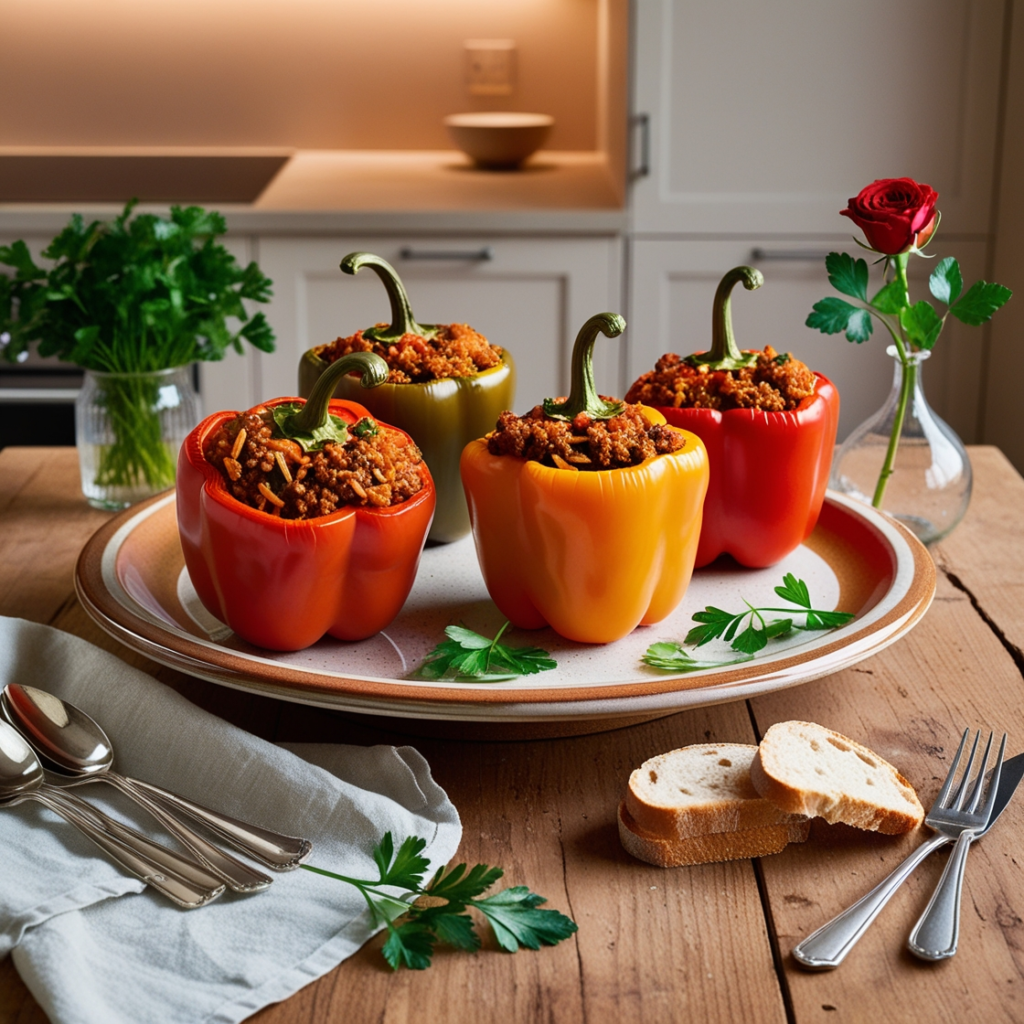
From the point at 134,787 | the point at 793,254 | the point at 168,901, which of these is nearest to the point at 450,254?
→ the point at 793,254

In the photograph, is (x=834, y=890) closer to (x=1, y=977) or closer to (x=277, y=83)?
(x=1, y=977)

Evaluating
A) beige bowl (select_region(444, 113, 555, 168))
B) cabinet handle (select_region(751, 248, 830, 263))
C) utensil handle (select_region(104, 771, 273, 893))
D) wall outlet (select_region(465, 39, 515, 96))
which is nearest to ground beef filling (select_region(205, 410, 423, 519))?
utensil handle (select_region(104, 771, 273, 893))

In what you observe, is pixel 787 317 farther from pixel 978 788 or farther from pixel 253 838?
pixel 253 838

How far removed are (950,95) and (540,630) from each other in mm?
2067

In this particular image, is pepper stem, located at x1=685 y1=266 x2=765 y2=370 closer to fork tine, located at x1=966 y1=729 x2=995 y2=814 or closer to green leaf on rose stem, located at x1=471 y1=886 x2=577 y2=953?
fork tine, located at x1=966 y1=729 x2=995 y2=814

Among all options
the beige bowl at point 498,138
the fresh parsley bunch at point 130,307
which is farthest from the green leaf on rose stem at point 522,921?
the beige bowl at point 498,138

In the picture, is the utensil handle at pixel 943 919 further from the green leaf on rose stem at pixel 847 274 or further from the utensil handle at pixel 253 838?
the green leaf on rose stem at pixel 847 274

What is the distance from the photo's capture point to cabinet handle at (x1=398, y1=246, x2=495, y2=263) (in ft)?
8.68

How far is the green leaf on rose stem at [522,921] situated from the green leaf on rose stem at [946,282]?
0.78 m

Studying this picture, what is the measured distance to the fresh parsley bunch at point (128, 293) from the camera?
1314 millimetres

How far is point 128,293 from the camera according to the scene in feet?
4.35

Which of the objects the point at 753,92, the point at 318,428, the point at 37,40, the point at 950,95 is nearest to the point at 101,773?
the point at 318,428

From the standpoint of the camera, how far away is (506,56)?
337cm

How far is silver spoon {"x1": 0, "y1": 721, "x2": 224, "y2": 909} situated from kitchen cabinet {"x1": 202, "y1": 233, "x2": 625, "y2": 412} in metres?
1.95
